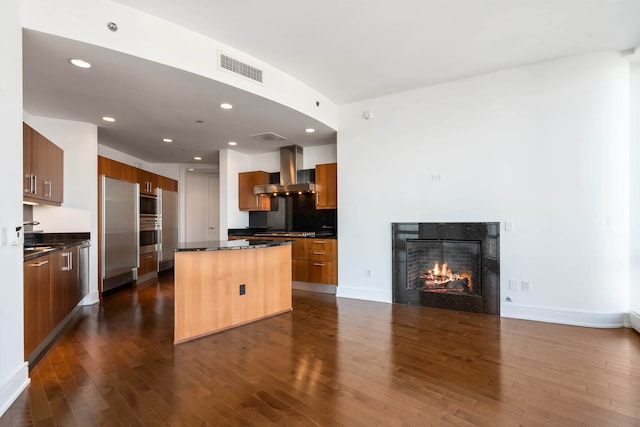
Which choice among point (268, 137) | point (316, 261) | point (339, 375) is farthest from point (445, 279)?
point (268, 137)

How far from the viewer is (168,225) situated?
265 inches

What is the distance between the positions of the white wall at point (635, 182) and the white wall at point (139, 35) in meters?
3.89

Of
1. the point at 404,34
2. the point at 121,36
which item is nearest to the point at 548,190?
the point at 404,34

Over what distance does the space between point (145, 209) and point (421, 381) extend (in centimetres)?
560

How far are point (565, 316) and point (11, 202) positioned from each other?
5.05m

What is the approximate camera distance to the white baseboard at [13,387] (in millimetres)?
1847

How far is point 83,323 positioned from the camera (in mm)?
3480

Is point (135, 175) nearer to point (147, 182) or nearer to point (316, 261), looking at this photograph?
point (147, 182)

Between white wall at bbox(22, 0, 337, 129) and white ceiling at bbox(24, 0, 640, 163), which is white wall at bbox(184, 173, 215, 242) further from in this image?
white wall at bbox(22, 0, 337, 129)

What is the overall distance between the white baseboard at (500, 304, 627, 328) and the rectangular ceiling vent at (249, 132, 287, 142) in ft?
12.9

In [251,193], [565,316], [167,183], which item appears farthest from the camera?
[167,183]

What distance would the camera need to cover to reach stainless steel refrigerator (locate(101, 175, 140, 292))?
183 inches

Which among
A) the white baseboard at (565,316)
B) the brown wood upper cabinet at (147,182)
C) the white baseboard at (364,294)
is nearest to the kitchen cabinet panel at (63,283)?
the brown wood upper cabinet at (147,182)

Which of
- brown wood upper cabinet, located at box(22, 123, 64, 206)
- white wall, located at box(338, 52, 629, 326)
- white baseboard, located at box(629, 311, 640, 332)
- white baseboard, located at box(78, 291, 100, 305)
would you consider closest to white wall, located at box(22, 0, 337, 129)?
brown wood upper cabinet, located at box(22, 123, 64, 206)
